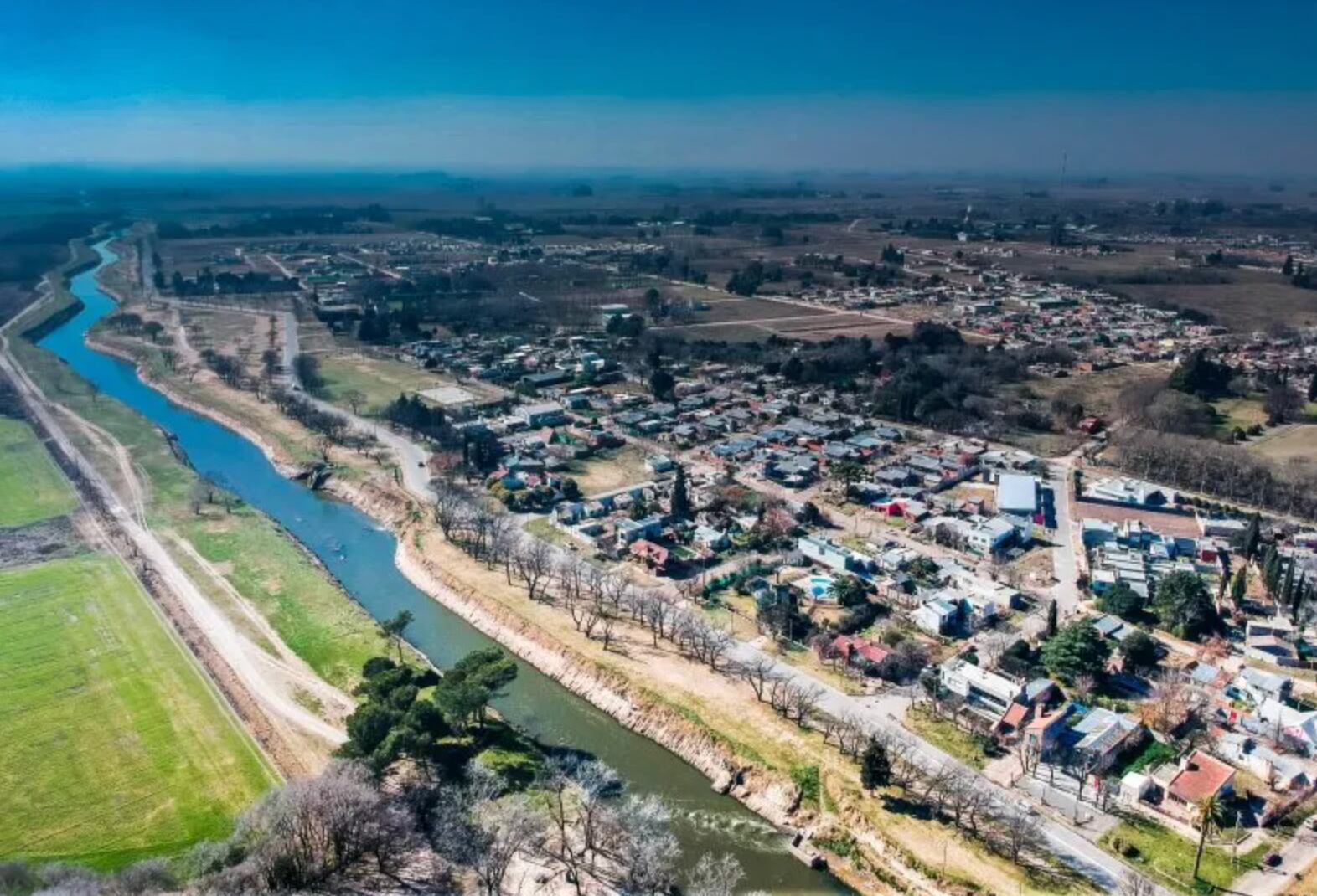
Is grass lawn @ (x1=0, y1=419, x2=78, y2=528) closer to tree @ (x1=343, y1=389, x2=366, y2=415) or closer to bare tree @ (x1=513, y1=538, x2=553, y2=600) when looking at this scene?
tree @ (x1=343, y1=389, x2=366, y2=415)

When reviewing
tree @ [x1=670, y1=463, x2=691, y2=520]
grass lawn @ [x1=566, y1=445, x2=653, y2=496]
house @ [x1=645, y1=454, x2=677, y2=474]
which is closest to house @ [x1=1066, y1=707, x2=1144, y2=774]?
tree @ [x1=670, y1=463, x2=691, y2=520]

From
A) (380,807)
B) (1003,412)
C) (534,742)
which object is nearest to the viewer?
(380,807)

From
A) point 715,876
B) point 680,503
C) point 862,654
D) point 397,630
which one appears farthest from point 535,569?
point 715,876

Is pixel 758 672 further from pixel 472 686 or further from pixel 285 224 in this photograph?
pixel 285 224

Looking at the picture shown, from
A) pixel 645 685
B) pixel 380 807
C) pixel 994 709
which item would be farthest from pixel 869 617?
pixel 380 807

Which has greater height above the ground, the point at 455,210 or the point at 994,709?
the point at 455,210

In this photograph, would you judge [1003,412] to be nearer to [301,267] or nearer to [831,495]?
[831,495]
